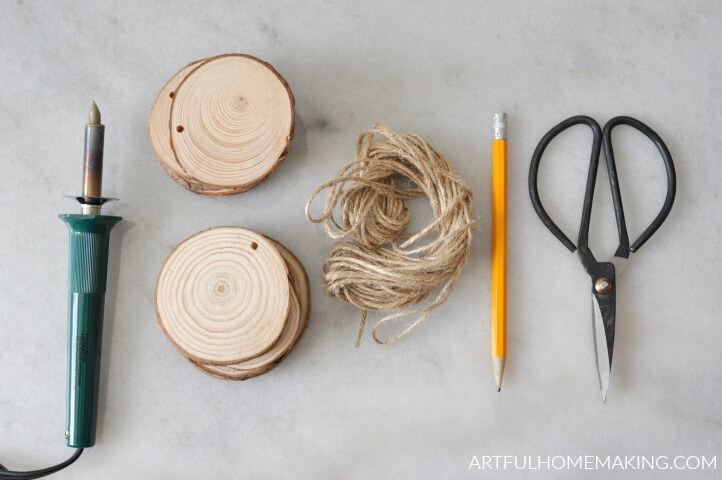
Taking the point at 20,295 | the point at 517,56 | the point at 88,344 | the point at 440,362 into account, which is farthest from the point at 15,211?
the point at 517,56

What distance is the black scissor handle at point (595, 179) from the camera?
0.88 m

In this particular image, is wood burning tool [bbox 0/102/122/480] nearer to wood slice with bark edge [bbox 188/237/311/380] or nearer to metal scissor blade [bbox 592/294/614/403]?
wood slice with bark edge [bbox 188/237/311/380]

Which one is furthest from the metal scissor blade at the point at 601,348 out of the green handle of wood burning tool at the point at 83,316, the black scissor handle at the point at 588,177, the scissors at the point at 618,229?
the green handle of wood burning tool at the point at 83,316

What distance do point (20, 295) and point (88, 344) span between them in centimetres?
16

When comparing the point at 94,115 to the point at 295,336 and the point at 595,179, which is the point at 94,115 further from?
the point at 595,179

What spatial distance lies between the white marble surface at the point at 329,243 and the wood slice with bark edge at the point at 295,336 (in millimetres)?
32

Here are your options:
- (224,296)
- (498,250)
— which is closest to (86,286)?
(224,296)

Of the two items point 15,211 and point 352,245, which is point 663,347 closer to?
point 352,245

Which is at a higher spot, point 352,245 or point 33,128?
point 33,128

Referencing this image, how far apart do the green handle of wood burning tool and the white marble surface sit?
0.04 m

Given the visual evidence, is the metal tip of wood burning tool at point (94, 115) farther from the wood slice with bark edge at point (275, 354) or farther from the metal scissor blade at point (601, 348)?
the metal scissor blade at point (601, 348)

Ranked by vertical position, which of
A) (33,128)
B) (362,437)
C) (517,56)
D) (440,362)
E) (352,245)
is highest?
(517,56)

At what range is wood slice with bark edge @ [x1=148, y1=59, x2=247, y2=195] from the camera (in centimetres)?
85

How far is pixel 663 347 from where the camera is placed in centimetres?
91
